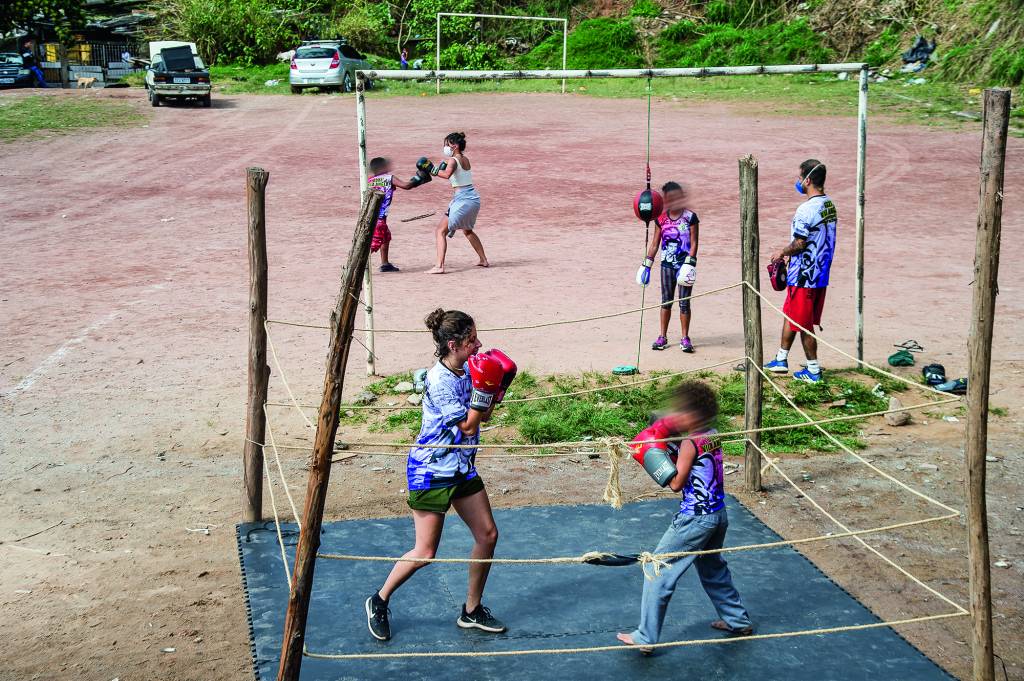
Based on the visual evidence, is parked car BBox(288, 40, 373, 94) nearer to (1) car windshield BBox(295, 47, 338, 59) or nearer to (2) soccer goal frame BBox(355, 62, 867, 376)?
(1) car windshield BBox(295, 47, 338, 59)

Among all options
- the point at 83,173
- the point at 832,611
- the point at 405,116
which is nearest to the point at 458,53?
the point at 405,116

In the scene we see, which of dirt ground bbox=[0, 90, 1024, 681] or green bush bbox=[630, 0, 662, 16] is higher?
green bush bbox=[630, 0, 662, 16]

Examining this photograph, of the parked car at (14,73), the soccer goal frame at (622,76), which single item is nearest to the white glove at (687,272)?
A: the soccer goal frame at (622,76)

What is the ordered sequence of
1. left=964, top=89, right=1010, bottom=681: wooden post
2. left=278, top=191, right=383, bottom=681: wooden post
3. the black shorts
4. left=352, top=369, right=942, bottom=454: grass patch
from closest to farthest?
left=964, top=89, right=1010, bottom=681: wooden post, left=278, top=191, right=383, bottom=681: wooden post, left=352, top=369, right=942, bottom=454: grass patch, the black shorts

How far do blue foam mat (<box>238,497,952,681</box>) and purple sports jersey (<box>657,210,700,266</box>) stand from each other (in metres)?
3.11

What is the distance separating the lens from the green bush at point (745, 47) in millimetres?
28625

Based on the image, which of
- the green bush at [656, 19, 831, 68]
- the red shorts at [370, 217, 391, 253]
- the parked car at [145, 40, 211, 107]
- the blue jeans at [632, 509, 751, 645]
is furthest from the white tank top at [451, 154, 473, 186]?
the green bush at [656, 19, 831, 68]

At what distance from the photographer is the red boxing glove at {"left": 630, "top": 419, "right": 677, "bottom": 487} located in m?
4.54

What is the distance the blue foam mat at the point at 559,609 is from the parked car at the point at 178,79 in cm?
2113

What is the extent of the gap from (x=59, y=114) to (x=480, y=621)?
21997 mm

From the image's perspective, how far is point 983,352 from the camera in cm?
387

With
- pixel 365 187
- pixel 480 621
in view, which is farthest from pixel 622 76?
pixel 480 621

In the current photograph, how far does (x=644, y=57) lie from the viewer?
101 feet

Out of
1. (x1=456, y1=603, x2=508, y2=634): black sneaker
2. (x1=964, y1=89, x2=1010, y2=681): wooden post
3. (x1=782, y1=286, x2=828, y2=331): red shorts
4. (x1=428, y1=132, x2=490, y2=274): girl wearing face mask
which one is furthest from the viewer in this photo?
(x1=428, y1=132, x2=490, y2=274): girl wearing face mask
